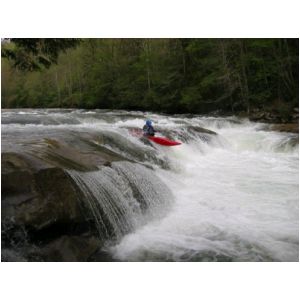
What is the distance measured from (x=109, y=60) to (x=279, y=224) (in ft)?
55.1

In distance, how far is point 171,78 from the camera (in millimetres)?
18141

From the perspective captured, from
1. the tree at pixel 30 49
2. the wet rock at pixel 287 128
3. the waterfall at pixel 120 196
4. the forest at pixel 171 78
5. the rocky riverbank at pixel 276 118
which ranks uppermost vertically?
the forest at pixel 171 78

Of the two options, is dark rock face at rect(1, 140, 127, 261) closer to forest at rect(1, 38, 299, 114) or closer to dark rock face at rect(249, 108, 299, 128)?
forest at rect(1, 38, 299, 114)

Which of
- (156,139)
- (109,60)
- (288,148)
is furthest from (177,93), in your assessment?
(156,139)

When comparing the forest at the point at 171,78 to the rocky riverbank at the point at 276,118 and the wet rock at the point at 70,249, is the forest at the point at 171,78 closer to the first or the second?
the rocky riverbank at the point at 276,118

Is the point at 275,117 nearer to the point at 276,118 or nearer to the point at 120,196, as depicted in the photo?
the point at 276,118

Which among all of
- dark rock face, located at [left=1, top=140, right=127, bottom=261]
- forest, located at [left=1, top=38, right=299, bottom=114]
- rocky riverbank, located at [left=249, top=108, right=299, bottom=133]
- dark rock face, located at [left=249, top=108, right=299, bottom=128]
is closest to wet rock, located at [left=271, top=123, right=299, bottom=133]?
rocky riverbank, located at [left=249, top=108, right=299, bottom=133]

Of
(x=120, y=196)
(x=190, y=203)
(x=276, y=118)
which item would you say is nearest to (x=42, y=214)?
(x=120, y=196)

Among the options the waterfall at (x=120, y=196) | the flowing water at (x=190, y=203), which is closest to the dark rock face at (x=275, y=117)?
the flowing water at (x=190, y=203)

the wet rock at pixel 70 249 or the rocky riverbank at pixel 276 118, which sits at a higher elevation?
the rocky riverbank at pixel 276 118

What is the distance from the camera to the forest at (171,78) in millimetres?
14875

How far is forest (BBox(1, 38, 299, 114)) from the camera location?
586 inches

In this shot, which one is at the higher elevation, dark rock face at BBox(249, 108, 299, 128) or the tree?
the tree

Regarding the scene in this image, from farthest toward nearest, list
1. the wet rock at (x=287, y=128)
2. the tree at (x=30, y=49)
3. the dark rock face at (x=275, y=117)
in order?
the dark rock face at (x=275, y=117) < the wet rock at (x=287, y=128) < the tree at (x=30, y=49)
